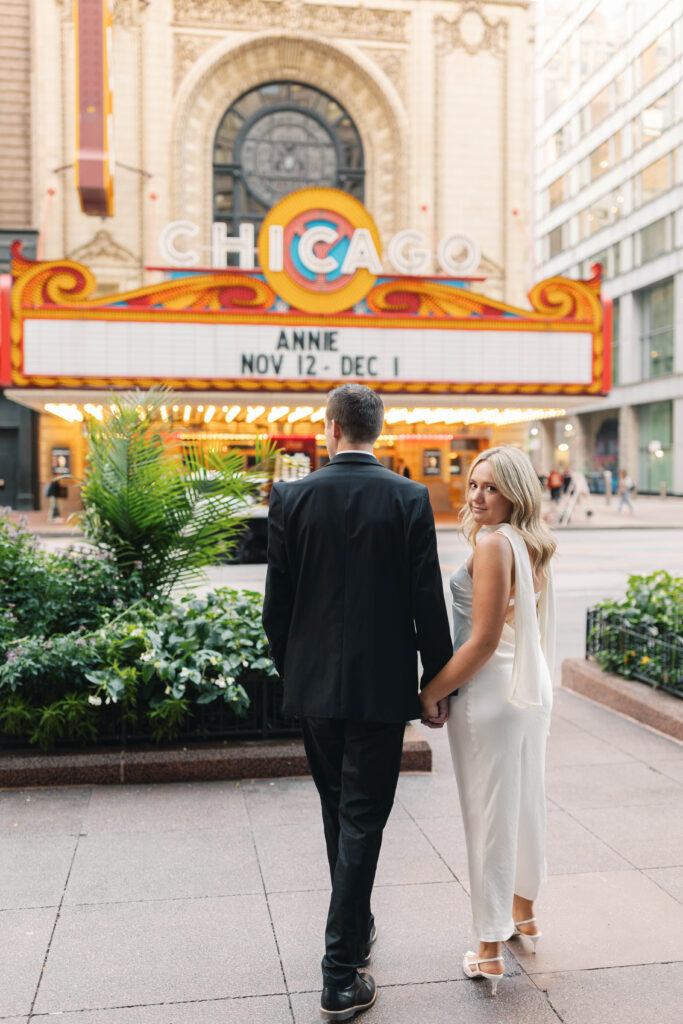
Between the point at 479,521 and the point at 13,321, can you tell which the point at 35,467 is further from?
the point at 479,521

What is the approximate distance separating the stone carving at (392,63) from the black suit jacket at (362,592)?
103 ft

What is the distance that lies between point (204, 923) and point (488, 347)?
67.4ft

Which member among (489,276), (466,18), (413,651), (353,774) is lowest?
(353,774)

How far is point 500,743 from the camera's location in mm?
3137

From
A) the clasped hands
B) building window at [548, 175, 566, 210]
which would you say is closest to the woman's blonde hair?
the clasped hands

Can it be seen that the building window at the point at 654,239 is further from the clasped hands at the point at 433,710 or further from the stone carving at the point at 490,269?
the clasped hands at the point at 433,710

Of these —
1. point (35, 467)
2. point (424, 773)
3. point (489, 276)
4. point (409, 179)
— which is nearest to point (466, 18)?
point (409, 179)

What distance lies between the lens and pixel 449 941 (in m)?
3.50

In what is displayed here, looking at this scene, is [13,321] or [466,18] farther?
[466,18]

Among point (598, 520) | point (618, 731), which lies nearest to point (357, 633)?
point (618, 731)

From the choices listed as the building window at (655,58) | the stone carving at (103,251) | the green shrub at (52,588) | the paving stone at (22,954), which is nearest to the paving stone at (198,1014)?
the paving stone at (22,954)

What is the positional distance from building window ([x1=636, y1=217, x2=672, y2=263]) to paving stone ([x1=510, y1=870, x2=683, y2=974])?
49585mm

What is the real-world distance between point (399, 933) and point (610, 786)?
2.21m

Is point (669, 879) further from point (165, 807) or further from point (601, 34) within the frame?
point (601, 34)
